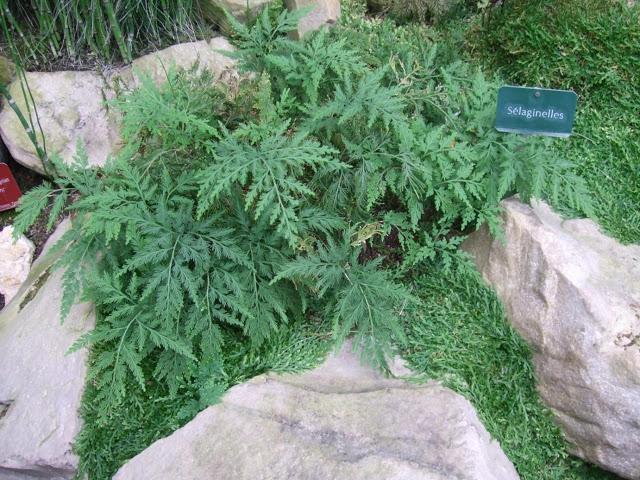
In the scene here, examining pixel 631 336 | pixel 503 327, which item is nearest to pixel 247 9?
pixel 503 327

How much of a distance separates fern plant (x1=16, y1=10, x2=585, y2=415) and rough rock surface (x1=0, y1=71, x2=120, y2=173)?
1.11m

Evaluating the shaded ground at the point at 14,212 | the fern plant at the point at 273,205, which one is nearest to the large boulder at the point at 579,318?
the fern plant at the point at 273,205

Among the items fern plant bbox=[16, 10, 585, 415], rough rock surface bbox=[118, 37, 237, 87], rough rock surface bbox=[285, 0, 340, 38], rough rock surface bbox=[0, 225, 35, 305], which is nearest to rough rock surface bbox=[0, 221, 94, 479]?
A: fern plant bbox=[16, 10, 585, 415]

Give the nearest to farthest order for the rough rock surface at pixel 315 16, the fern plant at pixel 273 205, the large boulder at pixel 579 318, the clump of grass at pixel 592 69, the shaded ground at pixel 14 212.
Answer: the large boulder at pixel 579 318, the fern plant at pixel 273 205, the clump of grass at pixel 592 69, the rough rock surface at pixel 315 16, the shaded ground at pixel 14 212

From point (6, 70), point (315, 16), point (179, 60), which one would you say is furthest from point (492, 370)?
point (6, 70)

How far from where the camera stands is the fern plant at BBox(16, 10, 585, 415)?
8.41ft

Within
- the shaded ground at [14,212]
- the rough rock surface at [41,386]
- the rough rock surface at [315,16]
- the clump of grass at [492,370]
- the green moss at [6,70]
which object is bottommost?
the clump of grass at [492,370]

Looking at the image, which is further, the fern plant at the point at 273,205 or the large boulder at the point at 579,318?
the fern plant at the point at 273,205

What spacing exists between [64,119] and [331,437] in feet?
9.57

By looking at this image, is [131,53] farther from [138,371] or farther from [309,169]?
[138,371]

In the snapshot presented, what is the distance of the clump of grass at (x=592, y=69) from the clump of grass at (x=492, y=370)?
781 mm

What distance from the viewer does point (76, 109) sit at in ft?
12.9

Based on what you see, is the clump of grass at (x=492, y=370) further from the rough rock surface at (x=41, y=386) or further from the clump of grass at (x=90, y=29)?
the clump of grass at (x=90, y=29)

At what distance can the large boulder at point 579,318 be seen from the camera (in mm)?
2449
